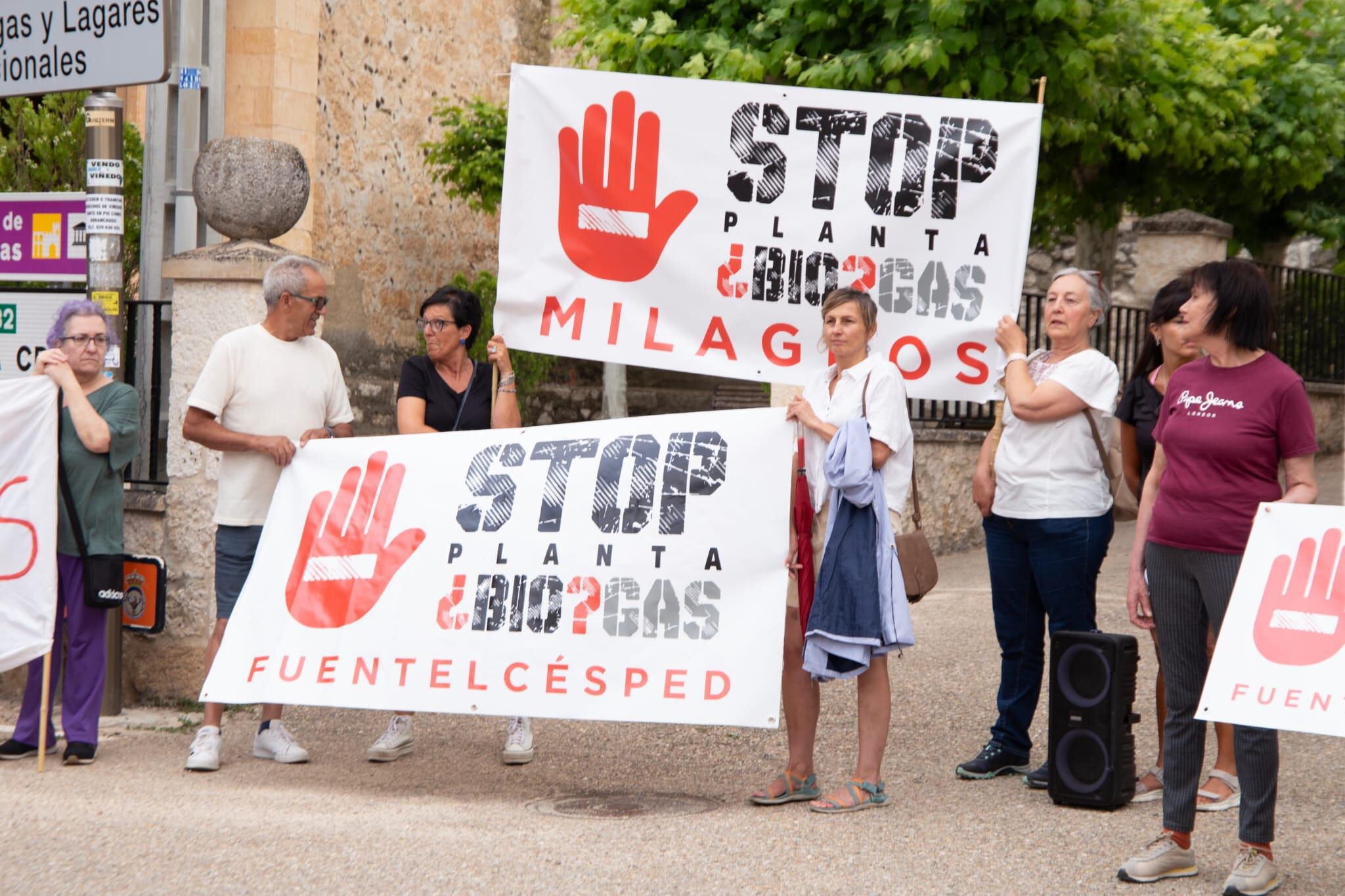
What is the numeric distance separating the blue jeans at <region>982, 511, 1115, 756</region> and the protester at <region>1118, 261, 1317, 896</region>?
→ 2.99ft

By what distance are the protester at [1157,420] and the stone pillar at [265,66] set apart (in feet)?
26.8

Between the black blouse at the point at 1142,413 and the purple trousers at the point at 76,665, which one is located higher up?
the black blouse at the point at 1142,413

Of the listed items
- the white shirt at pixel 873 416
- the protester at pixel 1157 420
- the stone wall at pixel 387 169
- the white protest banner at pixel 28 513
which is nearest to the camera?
the white shirt at pixel 873 416

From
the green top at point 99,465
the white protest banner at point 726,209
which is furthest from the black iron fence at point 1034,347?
the green top at point 99,465

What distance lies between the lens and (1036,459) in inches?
220

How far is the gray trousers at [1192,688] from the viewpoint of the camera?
172 inches

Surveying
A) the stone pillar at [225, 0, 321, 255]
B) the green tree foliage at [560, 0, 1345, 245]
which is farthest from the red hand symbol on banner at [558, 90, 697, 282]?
the stone pillar at [225, 0, 321, 255]

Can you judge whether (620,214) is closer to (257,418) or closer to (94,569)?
(257,418)

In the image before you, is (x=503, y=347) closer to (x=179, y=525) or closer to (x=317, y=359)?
(x=317, y=359)

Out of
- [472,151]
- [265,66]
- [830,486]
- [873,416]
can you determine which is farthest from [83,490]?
[472,151]

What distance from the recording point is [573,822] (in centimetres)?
510

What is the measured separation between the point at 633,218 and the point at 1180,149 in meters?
9.94

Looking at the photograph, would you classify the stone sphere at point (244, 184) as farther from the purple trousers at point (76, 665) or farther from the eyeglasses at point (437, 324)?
the purple trousers at point (76, 665)

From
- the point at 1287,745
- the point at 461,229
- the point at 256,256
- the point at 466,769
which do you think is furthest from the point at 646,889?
the point at 461,229
